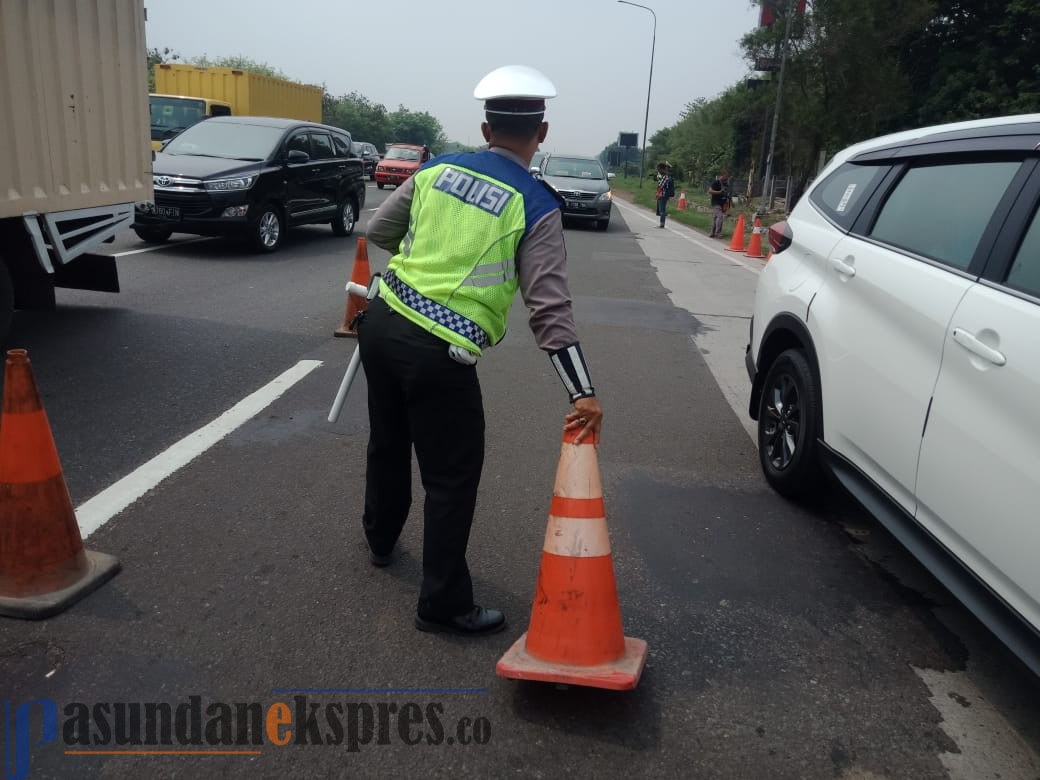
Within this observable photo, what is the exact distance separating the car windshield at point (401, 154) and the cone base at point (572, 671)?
32.3 metres

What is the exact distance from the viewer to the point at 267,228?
505 inches

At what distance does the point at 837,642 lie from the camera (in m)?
3.25

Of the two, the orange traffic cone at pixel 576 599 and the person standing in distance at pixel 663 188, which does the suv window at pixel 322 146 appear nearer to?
the person standing in distance at pixel 663 188

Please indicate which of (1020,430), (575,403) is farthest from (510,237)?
(1020,430)

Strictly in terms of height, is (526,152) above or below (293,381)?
above

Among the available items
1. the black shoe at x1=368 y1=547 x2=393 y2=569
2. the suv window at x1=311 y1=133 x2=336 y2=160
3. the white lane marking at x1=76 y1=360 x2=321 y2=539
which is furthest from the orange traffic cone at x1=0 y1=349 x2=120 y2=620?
the suv window at x1=311 y1=133 x2=336 y2=160

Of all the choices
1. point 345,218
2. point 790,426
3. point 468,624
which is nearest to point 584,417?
point 468,624

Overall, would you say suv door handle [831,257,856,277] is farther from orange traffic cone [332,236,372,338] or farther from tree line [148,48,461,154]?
tree line [148,48,461,154]

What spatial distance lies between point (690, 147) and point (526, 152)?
57.3m

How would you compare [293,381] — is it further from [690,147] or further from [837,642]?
[690,147]

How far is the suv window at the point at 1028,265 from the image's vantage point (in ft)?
9.18

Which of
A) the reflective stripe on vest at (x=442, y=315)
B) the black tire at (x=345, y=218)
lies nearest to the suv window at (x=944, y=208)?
the reflective stripe on vest at (x=442, y=315)

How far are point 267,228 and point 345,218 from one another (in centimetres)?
324

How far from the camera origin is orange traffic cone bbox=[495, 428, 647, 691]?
2.72 metres
